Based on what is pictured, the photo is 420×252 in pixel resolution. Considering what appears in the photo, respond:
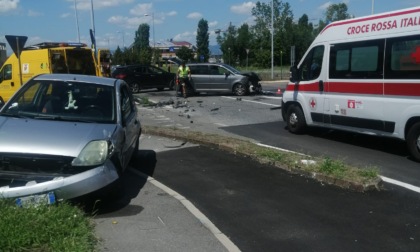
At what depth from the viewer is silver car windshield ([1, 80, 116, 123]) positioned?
6.08m

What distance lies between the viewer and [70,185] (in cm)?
482

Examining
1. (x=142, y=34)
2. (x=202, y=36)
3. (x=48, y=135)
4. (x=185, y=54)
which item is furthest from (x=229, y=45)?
(x=48, y=135)

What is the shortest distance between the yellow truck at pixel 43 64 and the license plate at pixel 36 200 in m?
15.2

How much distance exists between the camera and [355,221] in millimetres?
4965

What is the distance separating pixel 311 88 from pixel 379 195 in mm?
4854

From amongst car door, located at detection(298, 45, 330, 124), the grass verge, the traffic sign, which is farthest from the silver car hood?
the traffic sign

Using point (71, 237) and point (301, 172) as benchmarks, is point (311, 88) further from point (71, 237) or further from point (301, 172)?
point (71, 237)

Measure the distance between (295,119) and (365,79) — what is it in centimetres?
261

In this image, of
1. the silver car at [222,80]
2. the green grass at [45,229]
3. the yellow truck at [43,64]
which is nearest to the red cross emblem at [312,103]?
the green grass at [45,229]

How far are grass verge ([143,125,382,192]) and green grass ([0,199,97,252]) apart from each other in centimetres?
341

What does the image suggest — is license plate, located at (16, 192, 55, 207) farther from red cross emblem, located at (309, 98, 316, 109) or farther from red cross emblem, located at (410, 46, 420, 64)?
red cross emblem, located at (309, 98, 316, 109)

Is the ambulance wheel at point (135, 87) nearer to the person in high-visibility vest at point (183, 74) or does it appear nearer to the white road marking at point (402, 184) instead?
the person in high-visibility vest at point (183, 74)

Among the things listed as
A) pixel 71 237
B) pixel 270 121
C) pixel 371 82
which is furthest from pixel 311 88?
pixel 71 237

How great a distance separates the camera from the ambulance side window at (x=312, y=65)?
1019 centimetres
